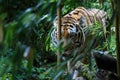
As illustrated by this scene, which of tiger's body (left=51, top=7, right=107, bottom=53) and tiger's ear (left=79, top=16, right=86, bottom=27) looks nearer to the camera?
tiger's body (left=51, top=7, right=107, bottom=53)

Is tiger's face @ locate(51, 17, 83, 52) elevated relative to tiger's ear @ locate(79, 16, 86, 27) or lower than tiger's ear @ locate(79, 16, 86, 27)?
lower

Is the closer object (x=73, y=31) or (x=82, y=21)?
(x=73, y=31)

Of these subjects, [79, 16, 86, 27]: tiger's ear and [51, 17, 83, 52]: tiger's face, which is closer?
[51, 17, 83, 52]: tiger's face

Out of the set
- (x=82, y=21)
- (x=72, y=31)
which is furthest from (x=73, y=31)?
(x=82, y=21)

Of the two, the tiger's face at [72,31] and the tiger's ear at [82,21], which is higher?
the tiger's ear at [82,21]

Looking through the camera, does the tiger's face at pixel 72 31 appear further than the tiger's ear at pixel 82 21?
No

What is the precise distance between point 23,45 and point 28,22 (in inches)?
2.0

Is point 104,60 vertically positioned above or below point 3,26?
below

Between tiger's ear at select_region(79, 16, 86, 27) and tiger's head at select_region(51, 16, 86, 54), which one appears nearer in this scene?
tiger's head at select_region(51, 16, 86, 54)

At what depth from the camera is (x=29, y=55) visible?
65cm

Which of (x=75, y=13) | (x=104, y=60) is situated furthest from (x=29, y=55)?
(x=75, y=13)

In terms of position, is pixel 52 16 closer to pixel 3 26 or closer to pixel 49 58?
pixel 3 26

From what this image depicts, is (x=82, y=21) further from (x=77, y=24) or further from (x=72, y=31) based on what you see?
(x=72, y=31)

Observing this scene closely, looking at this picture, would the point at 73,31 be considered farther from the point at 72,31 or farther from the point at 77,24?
the point at 77,24
